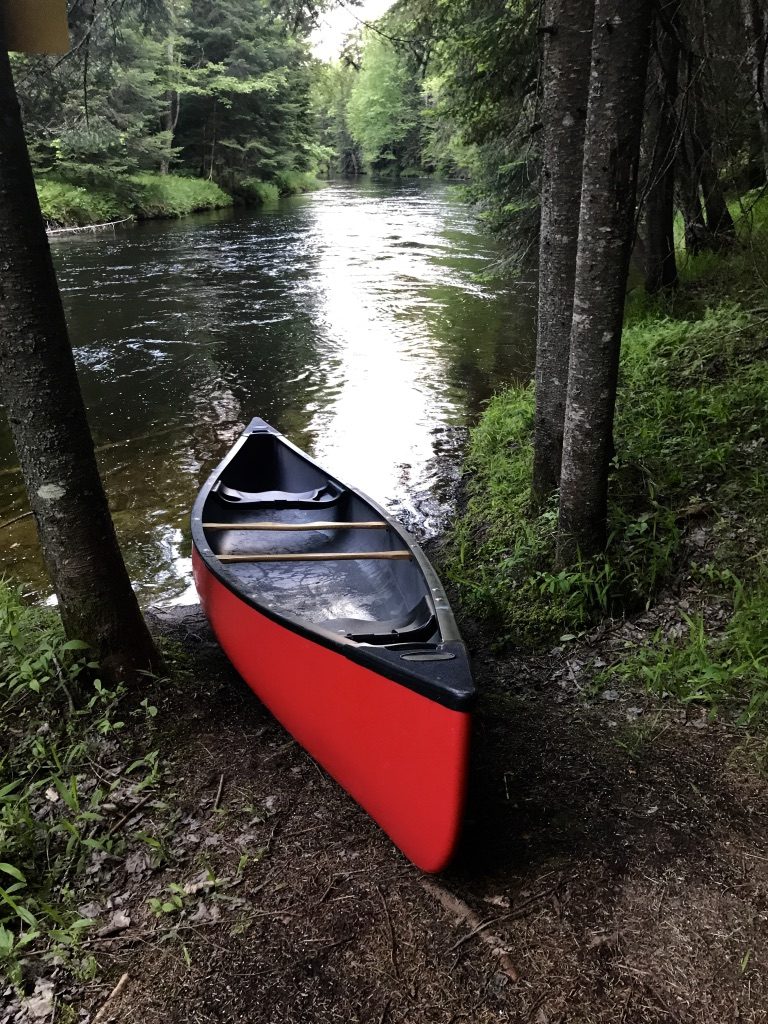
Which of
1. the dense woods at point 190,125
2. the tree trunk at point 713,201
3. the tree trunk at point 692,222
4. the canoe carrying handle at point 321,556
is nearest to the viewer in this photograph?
the canoe carrying handle at point 321,556

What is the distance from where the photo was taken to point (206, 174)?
99.0 ft

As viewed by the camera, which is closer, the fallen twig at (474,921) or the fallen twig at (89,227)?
the fallen twig at (474,921)

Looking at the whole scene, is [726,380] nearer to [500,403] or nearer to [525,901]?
[500,403]

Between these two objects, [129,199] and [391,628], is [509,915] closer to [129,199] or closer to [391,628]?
[391,628]

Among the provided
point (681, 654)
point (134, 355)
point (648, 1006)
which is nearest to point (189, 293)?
point (134, 355)

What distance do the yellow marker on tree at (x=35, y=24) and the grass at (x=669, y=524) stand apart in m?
3.51

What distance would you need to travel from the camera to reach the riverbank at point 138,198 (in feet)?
69.9

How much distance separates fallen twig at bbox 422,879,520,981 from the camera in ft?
7.22

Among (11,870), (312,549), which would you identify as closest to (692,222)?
(312,549)

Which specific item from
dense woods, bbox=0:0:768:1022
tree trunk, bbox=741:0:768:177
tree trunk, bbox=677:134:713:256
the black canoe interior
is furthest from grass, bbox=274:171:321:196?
tree trunk, bbox=741:0:768:177

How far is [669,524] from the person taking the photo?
3.92 meters

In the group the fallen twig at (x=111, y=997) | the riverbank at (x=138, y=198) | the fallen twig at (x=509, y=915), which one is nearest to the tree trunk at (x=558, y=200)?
the fallen twig at (x=509, y=915)

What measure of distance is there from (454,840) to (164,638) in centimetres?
240

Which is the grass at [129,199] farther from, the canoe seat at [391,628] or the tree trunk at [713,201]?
the canoe seat at [391,628]
